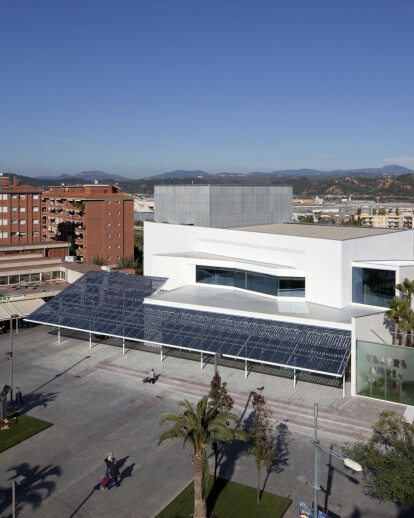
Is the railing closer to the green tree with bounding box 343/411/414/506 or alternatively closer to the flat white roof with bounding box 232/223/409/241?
the flat white roof with bounding box 232/223/409/241

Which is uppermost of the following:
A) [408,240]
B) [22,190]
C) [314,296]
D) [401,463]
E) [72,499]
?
[22,190]

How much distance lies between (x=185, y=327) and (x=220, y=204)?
18.0m

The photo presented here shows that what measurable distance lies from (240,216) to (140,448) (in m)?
31.3

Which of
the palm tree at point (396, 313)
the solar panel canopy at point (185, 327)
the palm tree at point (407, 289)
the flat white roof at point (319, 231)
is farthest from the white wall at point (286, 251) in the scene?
the palm tree at point (396, 313)

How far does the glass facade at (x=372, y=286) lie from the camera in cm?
3697

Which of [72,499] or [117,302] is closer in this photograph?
[72,499]

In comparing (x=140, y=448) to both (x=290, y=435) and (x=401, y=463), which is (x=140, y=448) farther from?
(x=401, y=463)

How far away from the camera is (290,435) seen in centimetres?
2620

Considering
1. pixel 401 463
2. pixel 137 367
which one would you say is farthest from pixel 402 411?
pixel 137 367

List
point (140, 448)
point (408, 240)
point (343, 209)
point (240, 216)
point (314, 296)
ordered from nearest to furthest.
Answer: point (140, 448), point (314, 296), point (408, 240), point (240, 216), point (343, 209)

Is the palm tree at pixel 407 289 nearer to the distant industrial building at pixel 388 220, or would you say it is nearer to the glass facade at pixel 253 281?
the glass facade at pixel 253 281

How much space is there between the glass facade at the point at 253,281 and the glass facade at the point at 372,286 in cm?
401

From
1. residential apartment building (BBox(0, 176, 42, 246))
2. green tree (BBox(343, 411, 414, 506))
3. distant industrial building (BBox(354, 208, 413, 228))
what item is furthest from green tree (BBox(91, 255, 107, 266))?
distant industrial building (BBox(354, 208, 413, 228))

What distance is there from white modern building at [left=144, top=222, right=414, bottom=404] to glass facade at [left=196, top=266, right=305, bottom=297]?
0.25 feet
